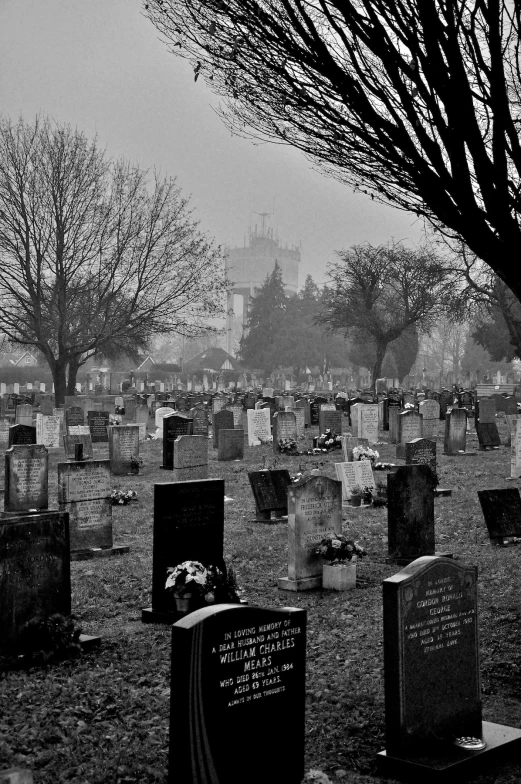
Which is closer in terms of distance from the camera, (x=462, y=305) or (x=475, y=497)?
(x=475, y=497)

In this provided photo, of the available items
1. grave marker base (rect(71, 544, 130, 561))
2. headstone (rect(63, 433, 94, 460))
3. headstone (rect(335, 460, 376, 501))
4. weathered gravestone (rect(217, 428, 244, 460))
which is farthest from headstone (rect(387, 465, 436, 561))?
weathered gravestone (rect(217, 428, 244, 460))

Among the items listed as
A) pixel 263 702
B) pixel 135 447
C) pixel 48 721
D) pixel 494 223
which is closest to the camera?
pixel 263 702

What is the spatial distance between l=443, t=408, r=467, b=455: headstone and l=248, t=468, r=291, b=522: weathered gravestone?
1038 cm

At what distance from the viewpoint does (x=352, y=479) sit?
15.6 metres

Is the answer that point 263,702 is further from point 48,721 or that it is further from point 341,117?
point 341,117

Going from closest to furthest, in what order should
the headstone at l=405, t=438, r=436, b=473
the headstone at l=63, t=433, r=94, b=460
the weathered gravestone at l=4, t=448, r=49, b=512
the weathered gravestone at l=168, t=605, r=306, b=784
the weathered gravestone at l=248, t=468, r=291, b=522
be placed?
the weathered gravestone at l=168, t=605, r=306, b=784 → the weathered gravestone at l=248, t=468, r=291, b=522 → the weathered gravestone at l=4, t=448, r=49, b=512 → the headstone at l=405, t=438, r=436, b=473 → the headstone at l=63, t=433, r=94, b=460

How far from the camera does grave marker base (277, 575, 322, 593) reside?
1018 centimetres

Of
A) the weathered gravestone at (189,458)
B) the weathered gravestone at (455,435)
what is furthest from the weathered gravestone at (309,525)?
the weathered gravestone at (455,435)

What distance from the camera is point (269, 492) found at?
47.0 feet

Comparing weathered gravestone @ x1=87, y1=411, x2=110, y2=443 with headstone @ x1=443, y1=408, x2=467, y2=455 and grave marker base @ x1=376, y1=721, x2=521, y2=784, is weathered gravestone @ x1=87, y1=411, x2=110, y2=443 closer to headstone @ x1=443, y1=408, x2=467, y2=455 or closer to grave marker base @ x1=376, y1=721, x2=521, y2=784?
headstone @ x1=443, y1=408, x2=467, y2=455

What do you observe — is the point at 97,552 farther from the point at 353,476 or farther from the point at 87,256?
the point at 87,256

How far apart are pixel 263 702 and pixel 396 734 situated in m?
1.10

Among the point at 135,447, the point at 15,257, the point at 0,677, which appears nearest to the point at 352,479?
the point at 135,447

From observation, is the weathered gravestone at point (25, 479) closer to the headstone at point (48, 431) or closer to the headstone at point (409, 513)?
the headstone at point (409, 513)
